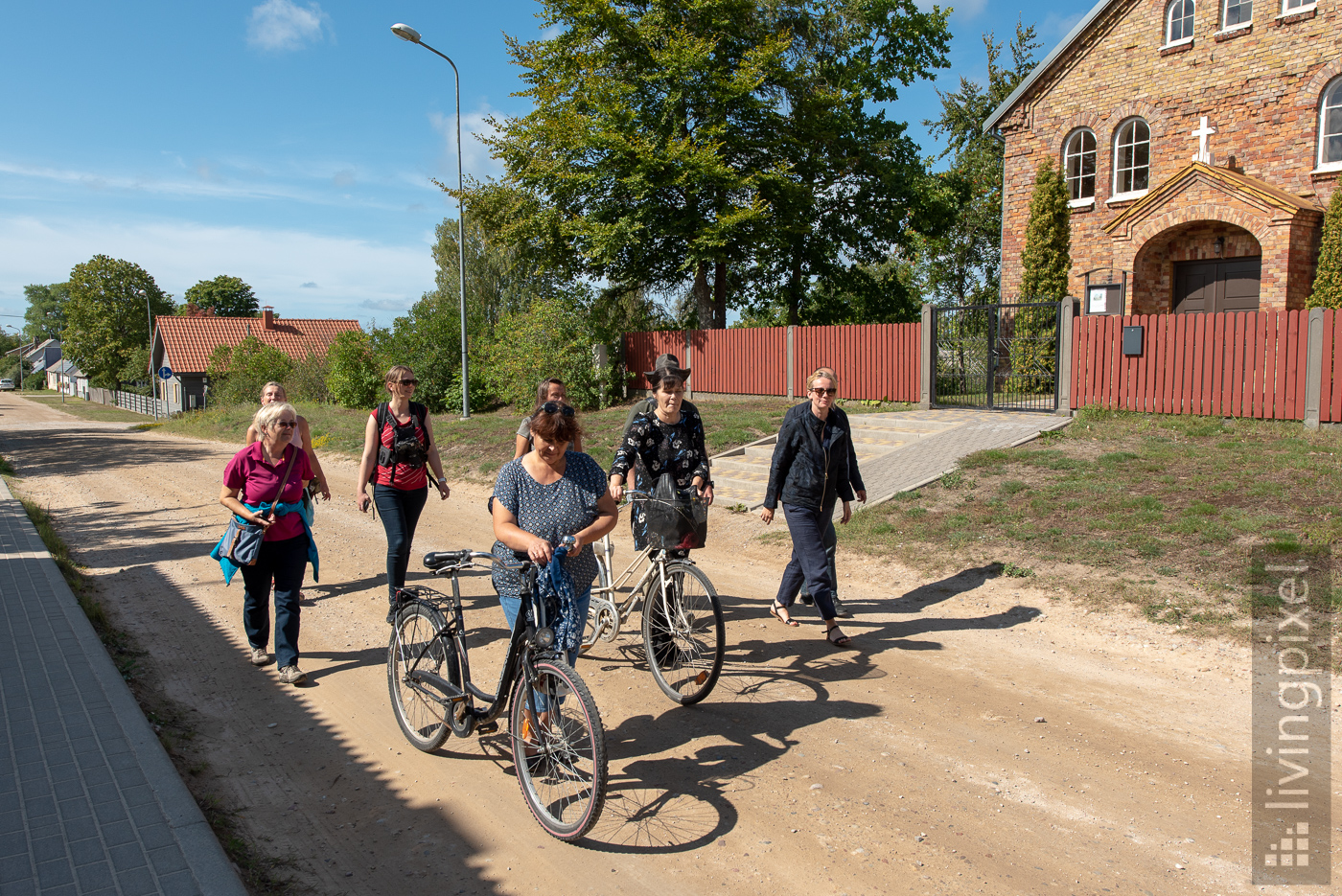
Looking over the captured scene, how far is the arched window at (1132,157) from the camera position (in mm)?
19016

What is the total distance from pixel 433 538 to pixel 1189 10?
762 inches

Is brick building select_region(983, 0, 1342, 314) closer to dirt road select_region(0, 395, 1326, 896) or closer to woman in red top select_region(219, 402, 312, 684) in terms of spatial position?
dirt road select_region(0, 395, 1326, 896)

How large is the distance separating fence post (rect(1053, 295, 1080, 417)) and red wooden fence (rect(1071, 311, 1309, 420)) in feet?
0.28

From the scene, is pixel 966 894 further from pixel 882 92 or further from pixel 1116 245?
pixel 882 92

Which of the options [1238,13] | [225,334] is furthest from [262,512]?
[225,334]

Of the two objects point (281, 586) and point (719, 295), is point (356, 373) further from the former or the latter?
point (281, 586)

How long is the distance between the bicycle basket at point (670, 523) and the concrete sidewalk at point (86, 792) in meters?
2.67

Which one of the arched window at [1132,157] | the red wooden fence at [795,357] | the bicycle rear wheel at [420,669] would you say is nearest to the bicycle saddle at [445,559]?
the bicycle rear wheel at [420,669]

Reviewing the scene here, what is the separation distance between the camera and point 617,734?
181 inches

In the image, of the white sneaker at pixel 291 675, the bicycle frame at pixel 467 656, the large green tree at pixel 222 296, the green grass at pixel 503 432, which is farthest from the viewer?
the large green tree at pixel 222 296

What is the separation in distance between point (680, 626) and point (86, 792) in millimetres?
2986

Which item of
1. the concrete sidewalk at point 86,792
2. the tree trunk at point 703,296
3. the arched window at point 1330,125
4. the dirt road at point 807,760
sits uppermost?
the arched window at point 1330,125

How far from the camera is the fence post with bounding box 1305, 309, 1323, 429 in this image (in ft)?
36.1

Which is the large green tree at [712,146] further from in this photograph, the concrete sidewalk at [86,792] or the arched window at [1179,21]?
the concrete sidewalk at [86,792]
